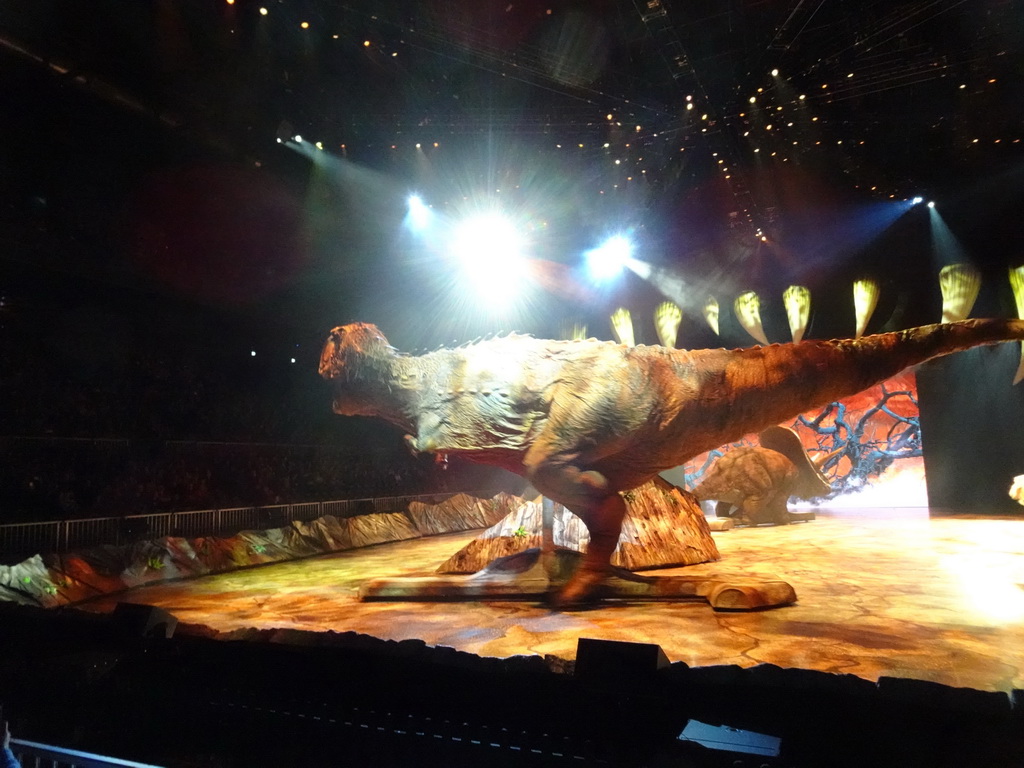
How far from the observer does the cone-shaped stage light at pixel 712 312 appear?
15.2 feet

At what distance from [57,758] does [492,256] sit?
499cm

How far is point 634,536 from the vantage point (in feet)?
13.8

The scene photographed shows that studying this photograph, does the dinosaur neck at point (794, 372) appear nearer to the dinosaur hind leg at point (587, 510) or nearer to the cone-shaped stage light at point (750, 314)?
the dinosaur hind leg at point (587, 510)

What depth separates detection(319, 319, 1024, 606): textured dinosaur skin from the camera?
280 cm

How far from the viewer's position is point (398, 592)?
3137 mm

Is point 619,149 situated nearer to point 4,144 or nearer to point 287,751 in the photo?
point 287,751

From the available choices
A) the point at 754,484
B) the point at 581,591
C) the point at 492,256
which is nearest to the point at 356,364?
the point at 581,591

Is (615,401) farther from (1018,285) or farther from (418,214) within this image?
(418,214)

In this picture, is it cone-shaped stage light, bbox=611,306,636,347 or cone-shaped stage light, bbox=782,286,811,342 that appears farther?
cone-shaped stage light, bbox=611,306,636,347

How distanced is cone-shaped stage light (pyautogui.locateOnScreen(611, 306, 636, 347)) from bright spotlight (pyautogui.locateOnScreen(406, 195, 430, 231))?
2219mm

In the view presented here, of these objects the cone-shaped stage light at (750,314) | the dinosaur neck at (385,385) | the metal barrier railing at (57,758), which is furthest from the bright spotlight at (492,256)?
the metal barrier railing at (57,758)

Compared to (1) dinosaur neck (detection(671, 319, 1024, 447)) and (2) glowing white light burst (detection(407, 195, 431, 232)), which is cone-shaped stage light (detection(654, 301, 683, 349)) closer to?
(1) dinosaur neck (detection(671, 319, 1024, 447))

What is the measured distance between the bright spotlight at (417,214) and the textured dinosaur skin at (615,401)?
10.2 feet

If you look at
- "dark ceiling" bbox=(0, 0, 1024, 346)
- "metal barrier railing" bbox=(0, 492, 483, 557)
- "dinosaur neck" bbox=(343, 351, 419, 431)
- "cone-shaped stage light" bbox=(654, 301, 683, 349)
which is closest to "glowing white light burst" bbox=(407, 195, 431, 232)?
"dark ceiling" bbox=(0, 0, 1024, 346)
